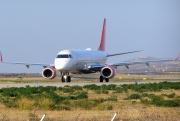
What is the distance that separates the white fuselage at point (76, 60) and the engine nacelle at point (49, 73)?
6.61ft

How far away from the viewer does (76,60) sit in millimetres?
71562

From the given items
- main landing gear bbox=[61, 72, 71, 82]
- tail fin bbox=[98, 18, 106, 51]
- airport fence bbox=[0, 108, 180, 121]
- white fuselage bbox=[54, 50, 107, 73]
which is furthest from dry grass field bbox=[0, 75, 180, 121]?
tail fin bbox=[98, 18, 106, 51]

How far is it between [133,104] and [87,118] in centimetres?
976

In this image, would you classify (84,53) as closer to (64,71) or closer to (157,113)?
(64,71)

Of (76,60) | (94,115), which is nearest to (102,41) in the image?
(76,60)

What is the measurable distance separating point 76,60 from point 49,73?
383 cm

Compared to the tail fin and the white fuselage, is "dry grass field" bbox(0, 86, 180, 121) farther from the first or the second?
the tail fin

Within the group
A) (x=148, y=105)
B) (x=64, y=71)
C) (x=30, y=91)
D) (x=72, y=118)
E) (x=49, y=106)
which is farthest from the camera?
(x=64, y=71)

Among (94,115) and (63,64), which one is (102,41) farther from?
(94,115)

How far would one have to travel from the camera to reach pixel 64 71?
70812mm

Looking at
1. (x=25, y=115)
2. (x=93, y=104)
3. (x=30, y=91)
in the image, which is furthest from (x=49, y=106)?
(x=30, y=91)

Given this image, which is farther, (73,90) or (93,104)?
(73,90)

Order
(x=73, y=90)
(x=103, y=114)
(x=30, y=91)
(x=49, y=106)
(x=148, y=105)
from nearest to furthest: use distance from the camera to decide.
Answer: (x=103, y=114) < (x=49, y=106) < (x=148, y=105) < (x=30, y=91) < (x=73, y=90)

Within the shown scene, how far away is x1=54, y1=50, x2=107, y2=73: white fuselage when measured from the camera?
228 ft
